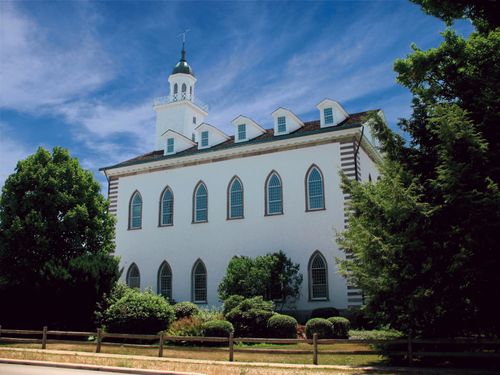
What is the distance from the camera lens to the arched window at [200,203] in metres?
36.1

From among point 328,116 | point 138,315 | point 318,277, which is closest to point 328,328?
point 318,277

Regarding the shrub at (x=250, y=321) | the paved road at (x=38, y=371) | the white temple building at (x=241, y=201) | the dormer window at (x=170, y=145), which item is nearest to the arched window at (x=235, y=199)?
the white temple building at (x=241, y=201)

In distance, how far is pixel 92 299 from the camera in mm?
25734

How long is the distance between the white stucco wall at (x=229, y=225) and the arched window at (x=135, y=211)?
1.39 feet

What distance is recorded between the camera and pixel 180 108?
1871 inches

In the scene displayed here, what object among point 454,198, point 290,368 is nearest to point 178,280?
point 290,368

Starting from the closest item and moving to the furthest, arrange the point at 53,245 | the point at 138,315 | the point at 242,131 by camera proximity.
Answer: the point at 138,315, the point at 53,245, the point at 242,131

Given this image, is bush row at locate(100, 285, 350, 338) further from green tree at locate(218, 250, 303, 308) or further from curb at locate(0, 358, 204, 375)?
curb at locate(0, 358, 204, 375)

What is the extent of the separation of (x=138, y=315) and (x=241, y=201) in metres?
13.3

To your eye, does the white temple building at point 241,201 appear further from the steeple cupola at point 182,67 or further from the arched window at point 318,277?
the steeple cupola at point 182,67

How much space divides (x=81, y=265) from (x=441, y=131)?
18.8 metres

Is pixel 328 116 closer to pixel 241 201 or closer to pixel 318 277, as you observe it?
pixel 241 201

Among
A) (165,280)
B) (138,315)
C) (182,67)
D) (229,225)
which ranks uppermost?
(182,67)

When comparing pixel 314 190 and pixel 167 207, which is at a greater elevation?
pixel 167 207
